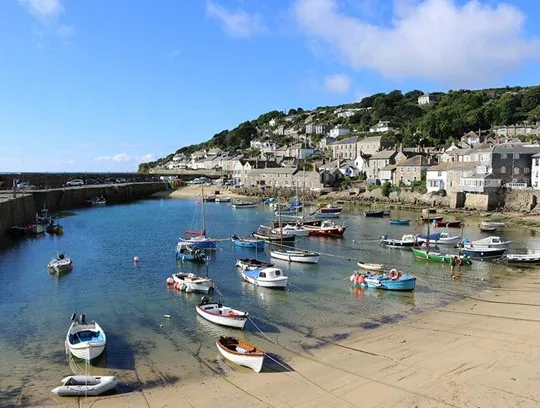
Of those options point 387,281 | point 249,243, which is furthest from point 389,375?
point 249,243

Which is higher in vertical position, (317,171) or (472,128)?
(472,128)

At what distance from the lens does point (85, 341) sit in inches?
720

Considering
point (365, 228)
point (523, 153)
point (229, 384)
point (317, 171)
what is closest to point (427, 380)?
point (229, 384)

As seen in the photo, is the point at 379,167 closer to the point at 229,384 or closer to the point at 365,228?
the point at 365,228

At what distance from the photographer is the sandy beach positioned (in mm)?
14047

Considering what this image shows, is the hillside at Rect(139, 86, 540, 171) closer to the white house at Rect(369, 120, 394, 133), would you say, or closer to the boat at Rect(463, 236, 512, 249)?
the white house at Rect(369, 120, 394, 133)

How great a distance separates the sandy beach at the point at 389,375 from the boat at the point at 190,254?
52.7ft

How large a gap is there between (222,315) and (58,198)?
222 feet

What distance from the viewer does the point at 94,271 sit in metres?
33.5

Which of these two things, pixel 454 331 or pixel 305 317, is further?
pixel 305 317

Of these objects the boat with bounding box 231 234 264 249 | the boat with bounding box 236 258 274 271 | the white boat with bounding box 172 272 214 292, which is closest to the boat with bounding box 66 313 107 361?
the white boat with bounding box 172 272 214 292

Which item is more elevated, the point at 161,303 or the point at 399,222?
the point at 399,222

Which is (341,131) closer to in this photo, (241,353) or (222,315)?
(222,315)

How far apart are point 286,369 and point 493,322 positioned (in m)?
10.3
